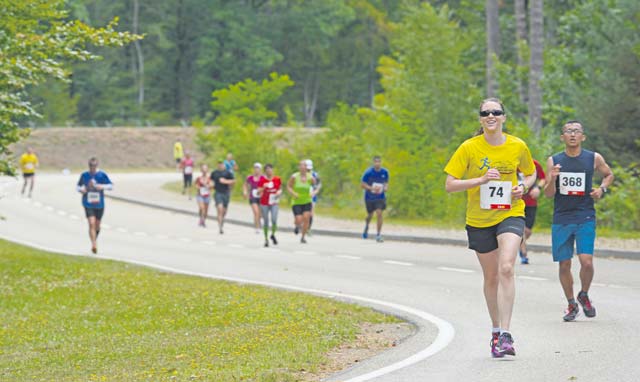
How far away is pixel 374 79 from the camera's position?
102m

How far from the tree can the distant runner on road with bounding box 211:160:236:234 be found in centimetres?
1180

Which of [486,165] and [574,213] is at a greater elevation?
[486,165]

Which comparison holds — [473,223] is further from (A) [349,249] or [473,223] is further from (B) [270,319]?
(A) [349,249]

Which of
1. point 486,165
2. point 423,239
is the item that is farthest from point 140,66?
point 486,165

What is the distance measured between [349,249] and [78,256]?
215 inches

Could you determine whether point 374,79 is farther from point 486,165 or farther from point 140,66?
point 486,165

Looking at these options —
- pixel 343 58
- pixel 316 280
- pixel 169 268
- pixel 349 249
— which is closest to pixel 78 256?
pixel 169 268

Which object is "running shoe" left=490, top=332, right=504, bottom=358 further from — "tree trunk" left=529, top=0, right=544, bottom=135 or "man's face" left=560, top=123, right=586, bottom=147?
"tree trunk" left=529, top=0, right=544, bottom=135

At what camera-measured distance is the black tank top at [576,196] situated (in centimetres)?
1212

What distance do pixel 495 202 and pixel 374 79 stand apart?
92700 mm

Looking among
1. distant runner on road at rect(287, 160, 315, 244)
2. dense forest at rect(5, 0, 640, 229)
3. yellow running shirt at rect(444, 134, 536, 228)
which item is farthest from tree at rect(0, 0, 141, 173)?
yellow running shirt at rect(444, 134, 536, 228)

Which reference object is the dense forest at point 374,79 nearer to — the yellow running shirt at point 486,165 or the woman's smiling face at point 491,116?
the yellow running shirt at point 486,165

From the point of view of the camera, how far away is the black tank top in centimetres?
1212

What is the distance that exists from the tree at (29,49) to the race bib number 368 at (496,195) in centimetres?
1109
